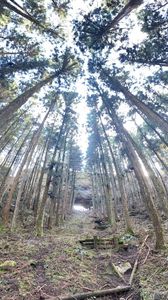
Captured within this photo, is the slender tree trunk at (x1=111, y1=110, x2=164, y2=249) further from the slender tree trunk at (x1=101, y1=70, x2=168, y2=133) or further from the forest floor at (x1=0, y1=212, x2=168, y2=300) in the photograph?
the slender tree trunk at (x1=101, y1=70, x2=168, y2=133)

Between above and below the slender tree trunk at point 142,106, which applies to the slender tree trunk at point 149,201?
below

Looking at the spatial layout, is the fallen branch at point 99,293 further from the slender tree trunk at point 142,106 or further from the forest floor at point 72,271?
the slender tree trunk at point 142,106

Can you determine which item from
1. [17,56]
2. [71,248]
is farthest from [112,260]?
[17,56]

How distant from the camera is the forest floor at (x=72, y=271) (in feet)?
19.9

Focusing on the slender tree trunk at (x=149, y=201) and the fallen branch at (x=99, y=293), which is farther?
the slender tree trunk at (x=149, y=201)

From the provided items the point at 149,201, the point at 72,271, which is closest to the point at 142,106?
the point at 149,201

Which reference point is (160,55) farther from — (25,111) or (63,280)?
(25,111)

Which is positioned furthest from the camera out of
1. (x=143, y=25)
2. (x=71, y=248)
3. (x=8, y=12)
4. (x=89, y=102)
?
→ (x=89, y=102)

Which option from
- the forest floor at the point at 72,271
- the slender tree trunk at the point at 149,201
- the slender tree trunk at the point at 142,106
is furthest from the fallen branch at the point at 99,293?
the slender tree trunk at the point at 142,106

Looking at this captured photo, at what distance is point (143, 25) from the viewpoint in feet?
37.6

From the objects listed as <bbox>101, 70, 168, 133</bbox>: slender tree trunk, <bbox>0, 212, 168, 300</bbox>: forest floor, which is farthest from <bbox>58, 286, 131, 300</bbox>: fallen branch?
<bbox>101, 70, 168, 133</bbox>: slender tree trunk

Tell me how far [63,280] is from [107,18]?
10.9 m

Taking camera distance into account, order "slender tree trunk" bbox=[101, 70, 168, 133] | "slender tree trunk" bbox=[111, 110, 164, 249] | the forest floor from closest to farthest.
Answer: the forest floor → "slender tree trunk" bbox=[111, 110, 164, 249] → "slender tree trunk" bbox=[101, 70, 168, 133]

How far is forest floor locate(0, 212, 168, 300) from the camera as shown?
6.05m
